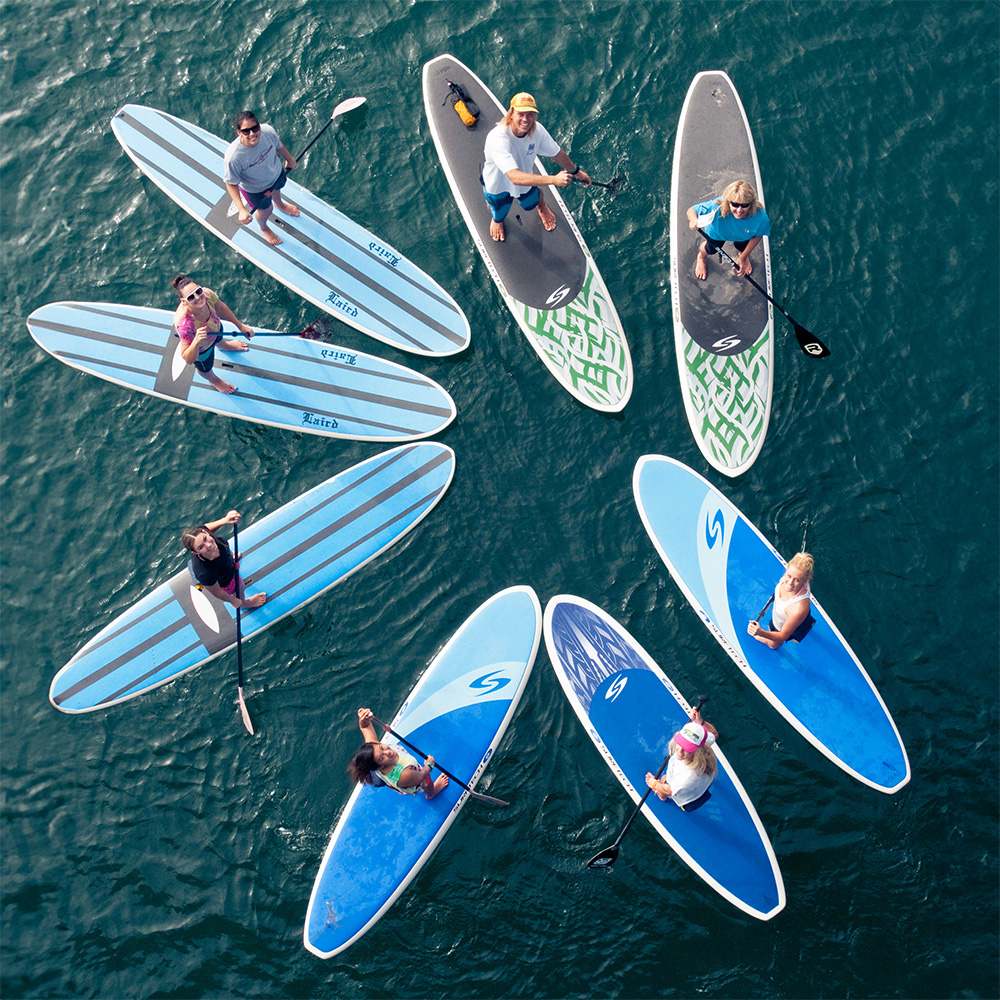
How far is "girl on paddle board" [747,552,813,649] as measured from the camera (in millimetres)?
7352

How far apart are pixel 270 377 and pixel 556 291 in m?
3.28

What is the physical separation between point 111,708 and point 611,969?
18.4 ft

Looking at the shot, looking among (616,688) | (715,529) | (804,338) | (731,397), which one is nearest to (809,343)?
(804,338)

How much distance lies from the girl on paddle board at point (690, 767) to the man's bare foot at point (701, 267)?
466 cm

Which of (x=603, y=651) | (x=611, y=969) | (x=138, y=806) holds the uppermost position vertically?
(x=603, y=651)

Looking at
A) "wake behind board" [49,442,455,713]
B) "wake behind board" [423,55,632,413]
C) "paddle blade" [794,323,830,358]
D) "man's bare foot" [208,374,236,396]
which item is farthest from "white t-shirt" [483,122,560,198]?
"man's bare foot" [208,374,236,396]

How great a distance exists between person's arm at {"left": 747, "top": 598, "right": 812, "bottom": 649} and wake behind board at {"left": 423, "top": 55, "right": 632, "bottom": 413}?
271cm

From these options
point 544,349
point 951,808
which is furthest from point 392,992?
point 544,349

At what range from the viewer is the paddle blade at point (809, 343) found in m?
8.54

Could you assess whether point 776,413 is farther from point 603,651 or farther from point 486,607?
point 486,607

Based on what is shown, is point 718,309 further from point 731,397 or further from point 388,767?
point 388,767

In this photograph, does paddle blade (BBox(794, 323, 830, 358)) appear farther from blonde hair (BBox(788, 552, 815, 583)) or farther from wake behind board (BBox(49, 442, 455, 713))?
wake behind board (BBox(49, 442, 455, 713))

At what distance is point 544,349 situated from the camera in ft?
28.7

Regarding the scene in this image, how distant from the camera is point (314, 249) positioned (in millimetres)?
9031
